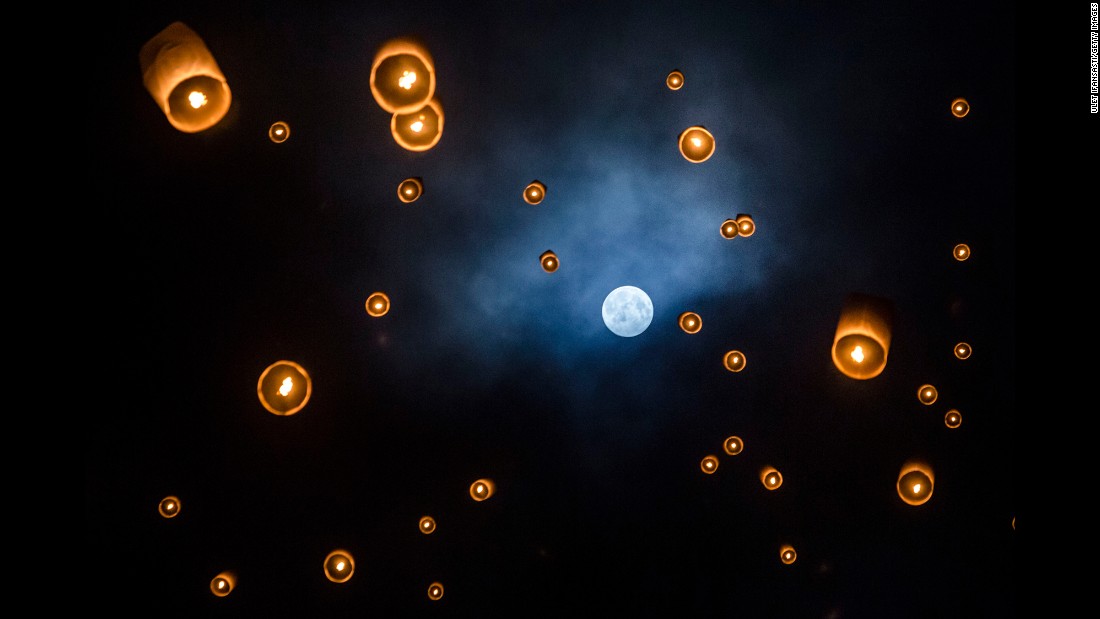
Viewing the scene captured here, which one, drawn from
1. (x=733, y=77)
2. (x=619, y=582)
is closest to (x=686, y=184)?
(x=733, y=77)

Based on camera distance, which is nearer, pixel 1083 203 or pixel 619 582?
pixel 1083 203

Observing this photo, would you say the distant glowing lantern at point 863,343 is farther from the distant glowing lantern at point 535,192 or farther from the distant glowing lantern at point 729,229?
Answer: the distant glowing lantern at point 535,192

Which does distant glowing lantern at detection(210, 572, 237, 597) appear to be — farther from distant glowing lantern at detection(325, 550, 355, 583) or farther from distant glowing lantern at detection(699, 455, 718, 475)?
distant glowing lantern at detection(699, 455, 718, 475)

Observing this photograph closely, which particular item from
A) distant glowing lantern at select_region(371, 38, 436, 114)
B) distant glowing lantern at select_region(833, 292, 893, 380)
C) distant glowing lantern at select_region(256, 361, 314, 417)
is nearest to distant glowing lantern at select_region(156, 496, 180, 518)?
distant glowing lantern at select_region(256, 361, 314, 417)

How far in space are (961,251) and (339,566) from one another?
14.5 feet

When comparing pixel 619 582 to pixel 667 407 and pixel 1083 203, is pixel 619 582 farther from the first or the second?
pixel 1083 203

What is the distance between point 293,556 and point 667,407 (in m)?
2.67

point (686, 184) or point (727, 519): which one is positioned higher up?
point (686, 184)

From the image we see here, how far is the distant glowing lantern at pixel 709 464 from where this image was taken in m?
5.15

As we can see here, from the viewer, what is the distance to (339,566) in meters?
4.61

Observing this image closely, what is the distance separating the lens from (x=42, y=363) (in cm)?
435

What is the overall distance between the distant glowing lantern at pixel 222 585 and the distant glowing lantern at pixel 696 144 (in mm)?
3839

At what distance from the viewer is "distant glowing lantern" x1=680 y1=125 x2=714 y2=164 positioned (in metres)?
4.25

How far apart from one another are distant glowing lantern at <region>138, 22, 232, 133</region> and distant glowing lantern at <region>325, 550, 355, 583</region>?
8.79ft
